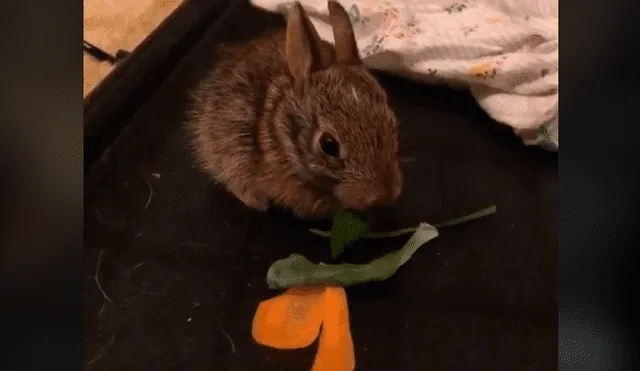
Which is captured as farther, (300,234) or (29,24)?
(300,234)

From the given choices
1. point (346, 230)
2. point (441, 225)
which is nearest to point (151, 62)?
point (346, 230)

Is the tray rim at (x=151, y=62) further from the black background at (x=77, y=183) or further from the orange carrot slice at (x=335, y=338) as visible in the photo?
the orange carrot slice at (x=335, y=338)

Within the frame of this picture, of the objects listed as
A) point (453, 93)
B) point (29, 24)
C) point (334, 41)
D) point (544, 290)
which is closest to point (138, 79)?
point (29, 24)

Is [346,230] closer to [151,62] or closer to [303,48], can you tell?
[303,48]

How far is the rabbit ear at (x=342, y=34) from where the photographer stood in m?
0.80

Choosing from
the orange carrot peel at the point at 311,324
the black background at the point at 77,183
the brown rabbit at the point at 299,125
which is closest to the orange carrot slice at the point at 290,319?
the orange carrot peel at the point at 311,324

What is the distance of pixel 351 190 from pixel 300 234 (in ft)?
0.32

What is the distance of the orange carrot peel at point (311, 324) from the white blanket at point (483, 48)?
0.32m

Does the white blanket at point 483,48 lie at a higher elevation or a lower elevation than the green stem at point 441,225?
higher

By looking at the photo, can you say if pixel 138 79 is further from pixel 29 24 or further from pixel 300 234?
pixel 300 234

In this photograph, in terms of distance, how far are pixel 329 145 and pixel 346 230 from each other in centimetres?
12

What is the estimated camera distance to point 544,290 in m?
0.83

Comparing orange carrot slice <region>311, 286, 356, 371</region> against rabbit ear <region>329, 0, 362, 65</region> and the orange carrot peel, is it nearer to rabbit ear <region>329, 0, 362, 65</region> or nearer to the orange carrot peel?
the orange carrot peel

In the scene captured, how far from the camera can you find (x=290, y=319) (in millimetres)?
813
